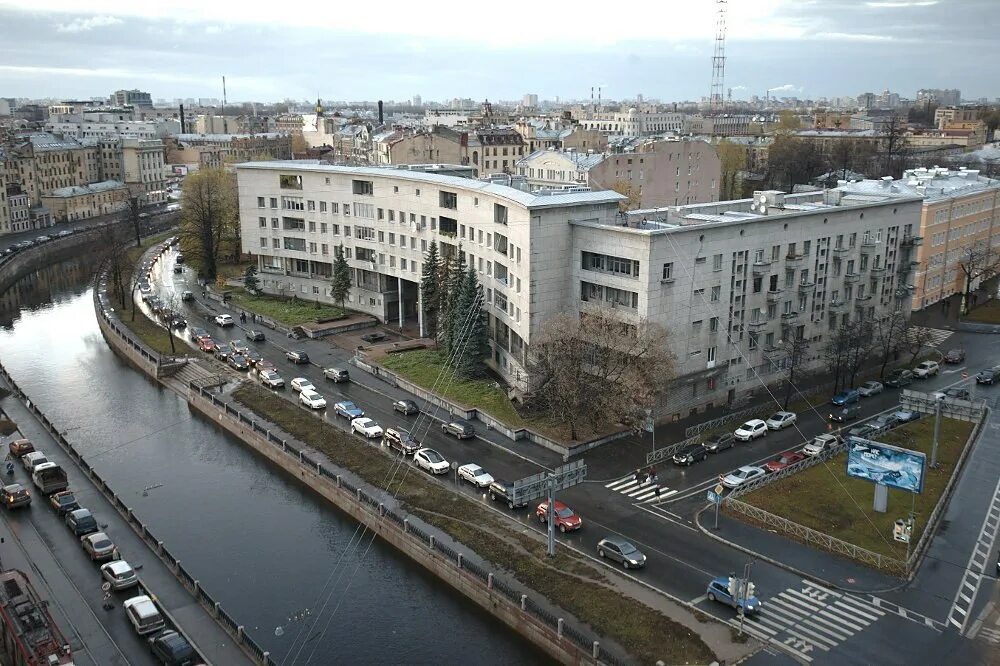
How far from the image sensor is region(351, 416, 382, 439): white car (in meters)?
47.1

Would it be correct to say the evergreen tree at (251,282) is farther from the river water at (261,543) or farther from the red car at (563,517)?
the red car at (563,517)

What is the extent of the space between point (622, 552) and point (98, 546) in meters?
21.1

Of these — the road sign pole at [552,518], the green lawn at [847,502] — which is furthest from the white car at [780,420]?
the road sign pole at [552,518]

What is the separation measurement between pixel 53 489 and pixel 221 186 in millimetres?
63311

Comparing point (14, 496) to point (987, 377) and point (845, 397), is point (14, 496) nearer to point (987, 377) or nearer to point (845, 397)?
point (845, 397)

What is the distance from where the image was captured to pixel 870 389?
53.6 m

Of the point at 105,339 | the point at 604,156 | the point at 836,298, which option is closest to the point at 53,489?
the point at 105,339

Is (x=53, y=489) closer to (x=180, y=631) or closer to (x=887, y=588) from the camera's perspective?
(x=180, y=631)

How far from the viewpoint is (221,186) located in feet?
321

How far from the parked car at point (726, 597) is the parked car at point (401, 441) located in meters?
18.4

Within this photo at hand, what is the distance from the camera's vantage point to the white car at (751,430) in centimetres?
4616

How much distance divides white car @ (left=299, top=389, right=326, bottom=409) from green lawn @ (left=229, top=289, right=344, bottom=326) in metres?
17.7

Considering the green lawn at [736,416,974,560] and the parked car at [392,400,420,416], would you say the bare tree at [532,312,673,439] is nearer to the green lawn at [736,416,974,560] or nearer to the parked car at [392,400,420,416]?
the green lawn at [736,416,974,560]

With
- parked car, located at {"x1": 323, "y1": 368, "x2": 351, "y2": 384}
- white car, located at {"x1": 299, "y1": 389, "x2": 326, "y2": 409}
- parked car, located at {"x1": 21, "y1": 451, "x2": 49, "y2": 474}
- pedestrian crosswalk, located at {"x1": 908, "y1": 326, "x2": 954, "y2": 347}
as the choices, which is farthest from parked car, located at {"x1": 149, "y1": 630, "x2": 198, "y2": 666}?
pedestrian crosswalk, located at {"x1": 908, "y1": 326, "x2": 954, "y2": 347}
